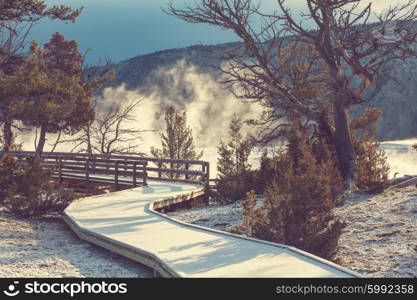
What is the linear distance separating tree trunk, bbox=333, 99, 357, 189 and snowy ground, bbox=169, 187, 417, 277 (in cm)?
107

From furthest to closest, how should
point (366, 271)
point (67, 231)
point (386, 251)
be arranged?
1. point (67, 231)
2. point (386, 251)
3. point (366, 271)

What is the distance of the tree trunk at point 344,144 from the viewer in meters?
19.5

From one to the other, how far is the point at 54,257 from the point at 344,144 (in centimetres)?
1258

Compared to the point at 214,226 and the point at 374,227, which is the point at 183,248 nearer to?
the point at 214,226

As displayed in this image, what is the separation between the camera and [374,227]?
13.4 metres

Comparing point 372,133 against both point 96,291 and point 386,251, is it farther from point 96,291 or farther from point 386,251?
point 96,291

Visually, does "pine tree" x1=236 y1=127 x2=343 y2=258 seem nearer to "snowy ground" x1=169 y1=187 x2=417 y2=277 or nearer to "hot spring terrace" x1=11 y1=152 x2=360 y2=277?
"snowy ground" x1=169 y1=187 x2=417 y2=277

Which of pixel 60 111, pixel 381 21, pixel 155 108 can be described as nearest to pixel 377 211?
pixel 381 21

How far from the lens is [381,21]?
1903 cm

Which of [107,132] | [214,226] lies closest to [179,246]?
[214,226]

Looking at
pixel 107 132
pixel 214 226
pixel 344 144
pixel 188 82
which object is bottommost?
pixel 214 226

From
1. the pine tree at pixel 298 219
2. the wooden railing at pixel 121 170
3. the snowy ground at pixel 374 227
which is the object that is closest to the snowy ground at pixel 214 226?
the snowy ground at pixel 374 227

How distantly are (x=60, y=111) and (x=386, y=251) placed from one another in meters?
9.74

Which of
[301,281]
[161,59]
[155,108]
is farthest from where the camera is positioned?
[161,59]
